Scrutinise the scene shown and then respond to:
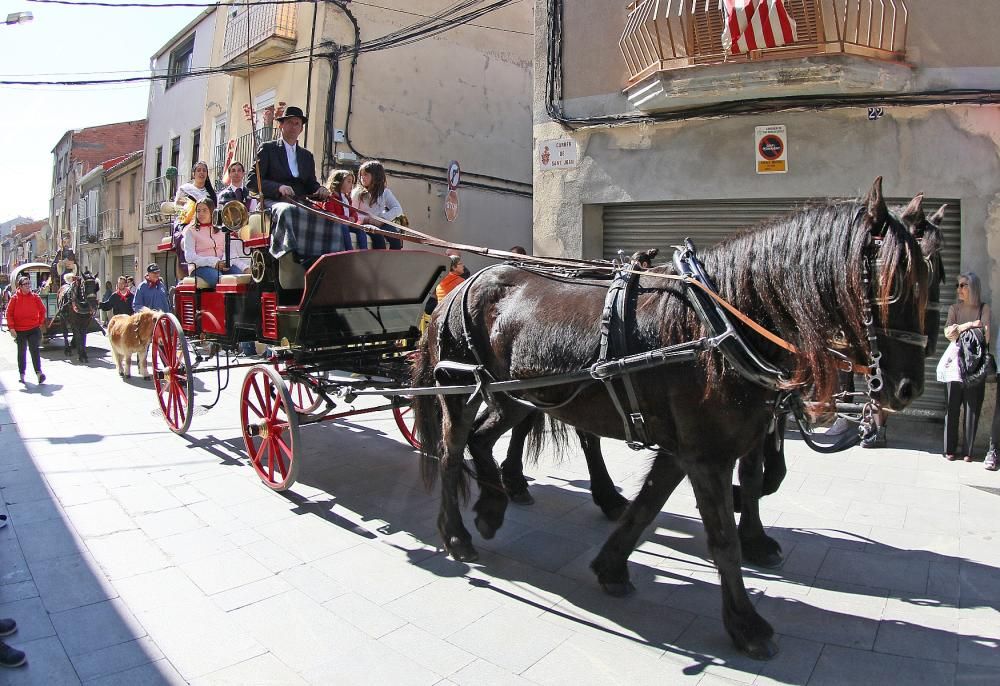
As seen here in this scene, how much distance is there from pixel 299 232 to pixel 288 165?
3.01ft

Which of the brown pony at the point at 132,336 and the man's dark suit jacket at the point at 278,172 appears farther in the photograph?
the brown pony at the point at 132,336

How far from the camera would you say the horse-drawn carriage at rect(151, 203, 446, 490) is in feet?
15.3

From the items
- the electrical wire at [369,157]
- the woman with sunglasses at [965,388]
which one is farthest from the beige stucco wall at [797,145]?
the electrical wire at [369,157]

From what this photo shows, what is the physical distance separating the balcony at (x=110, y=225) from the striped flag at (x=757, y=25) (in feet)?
79.0

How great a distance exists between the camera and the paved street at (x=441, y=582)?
8.95ft

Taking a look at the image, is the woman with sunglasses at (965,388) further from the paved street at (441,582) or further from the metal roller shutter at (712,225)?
the metal roller shutter at (712,225)

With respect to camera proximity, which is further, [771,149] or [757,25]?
[771,149]

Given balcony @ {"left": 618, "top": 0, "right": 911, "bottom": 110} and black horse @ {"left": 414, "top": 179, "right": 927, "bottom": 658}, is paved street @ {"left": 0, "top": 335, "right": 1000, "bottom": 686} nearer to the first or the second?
black horse @ {"left": 414, "top": 179, "right": 927, "bottom": 658}

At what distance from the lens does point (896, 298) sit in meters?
2.31

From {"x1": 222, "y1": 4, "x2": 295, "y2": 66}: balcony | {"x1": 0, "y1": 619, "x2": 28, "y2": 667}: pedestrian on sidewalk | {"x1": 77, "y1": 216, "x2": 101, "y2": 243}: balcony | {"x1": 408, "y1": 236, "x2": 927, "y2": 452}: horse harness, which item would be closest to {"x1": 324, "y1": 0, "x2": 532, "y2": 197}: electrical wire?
{"x1": 222, "y1": 4, "x2": 295, "y2": 66}: balcony

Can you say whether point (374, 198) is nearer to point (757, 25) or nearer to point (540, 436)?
point (540, 436)

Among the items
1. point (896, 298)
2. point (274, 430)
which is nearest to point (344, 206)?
point (274, 430)

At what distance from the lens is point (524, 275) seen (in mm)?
3775

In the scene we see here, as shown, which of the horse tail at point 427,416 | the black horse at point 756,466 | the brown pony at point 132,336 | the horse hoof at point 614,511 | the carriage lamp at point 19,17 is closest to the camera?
the black horse at point 756,466
